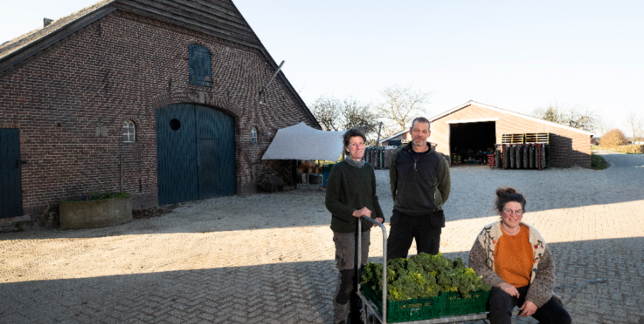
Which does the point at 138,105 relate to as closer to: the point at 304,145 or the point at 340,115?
the point at 304,145

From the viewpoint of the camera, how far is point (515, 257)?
122 inches

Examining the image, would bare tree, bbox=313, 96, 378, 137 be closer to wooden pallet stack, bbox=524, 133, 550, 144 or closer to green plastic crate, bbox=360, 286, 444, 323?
wooden pallet stack, bbox=524, 133, 550, 144

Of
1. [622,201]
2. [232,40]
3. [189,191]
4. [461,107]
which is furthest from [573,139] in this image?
[189,191]

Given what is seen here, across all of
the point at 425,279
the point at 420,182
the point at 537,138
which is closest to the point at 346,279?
the point at 425,279

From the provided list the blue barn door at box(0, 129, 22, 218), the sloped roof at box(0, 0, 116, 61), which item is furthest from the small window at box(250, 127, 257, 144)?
the blue barn door at box(0, 129, 22, 218)

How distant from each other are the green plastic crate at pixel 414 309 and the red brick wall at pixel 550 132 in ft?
82.5

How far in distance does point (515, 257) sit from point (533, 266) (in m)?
0.14

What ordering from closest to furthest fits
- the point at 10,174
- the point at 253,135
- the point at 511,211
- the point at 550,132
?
the point at 511,211 → the point at 10,174 → the point at 253,135 → the point at 550,132

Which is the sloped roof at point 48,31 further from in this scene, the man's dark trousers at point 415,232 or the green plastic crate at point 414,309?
the green plastic crate at point 414,309

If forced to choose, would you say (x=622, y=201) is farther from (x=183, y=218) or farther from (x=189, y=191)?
(x=189, y=191)

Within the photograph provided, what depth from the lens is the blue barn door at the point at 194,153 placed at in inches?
474

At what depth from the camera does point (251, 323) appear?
3.87m

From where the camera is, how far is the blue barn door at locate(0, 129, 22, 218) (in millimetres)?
8438

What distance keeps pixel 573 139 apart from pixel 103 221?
25110 mm
